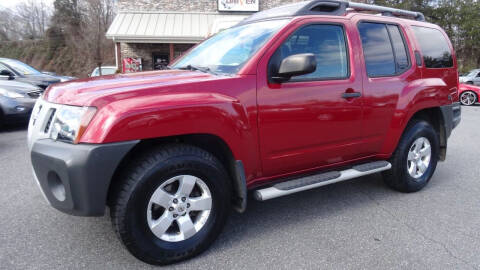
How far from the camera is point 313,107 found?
9.36 ft

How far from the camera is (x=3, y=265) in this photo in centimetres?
235

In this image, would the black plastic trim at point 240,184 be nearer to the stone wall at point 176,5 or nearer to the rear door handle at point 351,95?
the rear door handle at point 351,95

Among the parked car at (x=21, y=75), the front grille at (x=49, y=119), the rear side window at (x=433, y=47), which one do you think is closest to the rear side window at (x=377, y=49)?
the rear side window at (x=433, y=47)

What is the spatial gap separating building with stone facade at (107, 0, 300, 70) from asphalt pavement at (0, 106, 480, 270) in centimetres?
1293

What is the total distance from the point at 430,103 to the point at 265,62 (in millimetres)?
2215

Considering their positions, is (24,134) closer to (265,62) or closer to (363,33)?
(265,62)

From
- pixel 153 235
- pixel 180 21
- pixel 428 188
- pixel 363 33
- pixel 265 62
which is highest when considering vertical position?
pixel 180 21

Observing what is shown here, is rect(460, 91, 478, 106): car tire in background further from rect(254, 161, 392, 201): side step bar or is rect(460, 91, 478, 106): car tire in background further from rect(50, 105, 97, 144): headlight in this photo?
rect(50, 105, 97, 144): headlight

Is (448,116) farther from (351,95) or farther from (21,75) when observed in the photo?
(21,75)

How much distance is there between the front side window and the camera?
2883 millimetres

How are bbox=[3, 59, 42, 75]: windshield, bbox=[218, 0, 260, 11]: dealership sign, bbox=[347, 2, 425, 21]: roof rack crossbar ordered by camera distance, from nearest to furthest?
bbox=[347, 2, 425, 21]: roof rack crossbar < bbox=[3, 59, 42, 75]: windshield < bbox=[218, 0, 260, 11]: dealership sign

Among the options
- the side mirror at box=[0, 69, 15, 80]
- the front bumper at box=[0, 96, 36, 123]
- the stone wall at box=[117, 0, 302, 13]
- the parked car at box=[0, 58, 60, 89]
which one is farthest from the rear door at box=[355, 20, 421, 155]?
the stone wall at box=[117, 0, 302, 13]

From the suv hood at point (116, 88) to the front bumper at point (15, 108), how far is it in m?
→ 5.18

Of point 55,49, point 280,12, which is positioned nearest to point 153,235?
point 280,12
